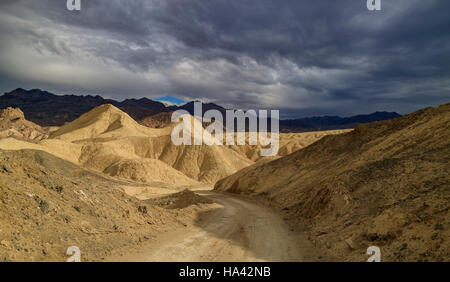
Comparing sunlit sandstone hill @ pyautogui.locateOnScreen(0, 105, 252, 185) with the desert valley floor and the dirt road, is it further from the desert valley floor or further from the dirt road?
the dirt road

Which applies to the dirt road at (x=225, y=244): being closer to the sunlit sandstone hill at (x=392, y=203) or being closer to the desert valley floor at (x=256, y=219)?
the desert valley floor at (x=256, y=219)

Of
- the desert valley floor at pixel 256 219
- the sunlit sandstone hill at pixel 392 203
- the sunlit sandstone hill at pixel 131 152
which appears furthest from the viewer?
the sunlit sandstone hill at pixel 131 152

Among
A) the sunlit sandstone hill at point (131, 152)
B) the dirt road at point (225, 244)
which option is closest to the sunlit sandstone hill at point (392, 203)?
the dirt road at point (225, 244)

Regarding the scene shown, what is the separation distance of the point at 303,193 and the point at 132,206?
44.1 feet

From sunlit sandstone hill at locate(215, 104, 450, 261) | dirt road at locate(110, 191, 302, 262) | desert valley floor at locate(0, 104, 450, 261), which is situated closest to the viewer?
desert valley floor at locate(0, 104, 450, 261)

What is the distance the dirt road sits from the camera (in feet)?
28.9

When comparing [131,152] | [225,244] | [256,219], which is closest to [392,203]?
[225,244]

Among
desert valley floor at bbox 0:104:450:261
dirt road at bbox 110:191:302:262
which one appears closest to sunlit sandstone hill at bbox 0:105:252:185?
desert valley floor at bbox 0:104:450:261

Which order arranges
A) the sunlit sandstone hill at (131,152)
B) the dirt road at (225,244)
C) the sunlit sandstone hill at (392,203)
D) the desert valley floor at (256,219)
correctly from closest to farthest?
the desert valley floor at (256,219)
the sunlit sandstone hill at (392,203)
the dirt road at (225,244)
the sunlit sandstone hill at (131,152)

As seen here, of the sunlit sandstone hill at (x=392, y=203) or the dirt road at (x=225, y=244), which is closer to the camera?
the sunlit sandstone hill at (x=392, y=203)

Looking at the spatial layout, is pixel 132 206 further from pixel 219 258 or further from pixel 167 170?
pixel 167 170

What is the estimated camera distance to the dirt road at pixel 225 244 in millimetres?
8820

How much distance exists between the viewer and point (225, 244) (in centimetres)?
1035

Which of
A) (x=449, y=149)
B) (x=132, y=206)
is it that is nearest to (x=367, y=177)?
(x=449, y=149)
